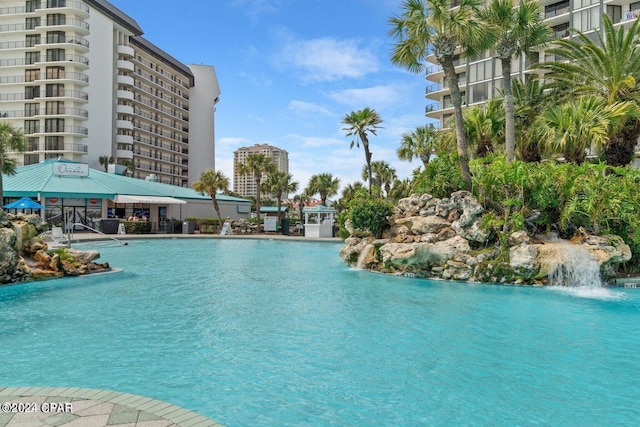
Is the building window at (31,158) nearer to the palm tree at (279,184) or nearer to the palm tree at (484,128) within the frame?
the palm tree at (279,184)

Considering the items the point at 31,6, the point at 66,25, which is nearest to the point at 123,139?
the point at 66,25

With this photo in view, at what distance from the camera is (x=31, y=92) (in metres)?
61.0

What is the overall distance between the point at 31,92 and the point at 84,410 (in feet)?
230

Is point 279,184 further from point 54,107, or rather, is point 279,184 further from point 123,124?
point 54,107

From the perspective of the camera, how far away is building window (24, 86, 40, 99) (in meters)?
60.9

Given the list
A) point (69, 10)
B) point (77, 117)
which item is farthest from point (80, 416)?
point (69, 10)

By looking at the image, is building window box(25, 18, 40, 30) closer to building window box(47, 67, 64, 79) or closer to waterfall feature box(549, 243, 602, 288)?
building window box(47, 67, 64, 79)

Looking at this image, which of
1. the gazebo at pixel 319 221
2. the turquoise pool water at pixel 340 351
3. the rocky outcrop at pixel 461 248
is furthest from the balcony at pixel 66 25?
the rocky outcrop at pixel 461 248

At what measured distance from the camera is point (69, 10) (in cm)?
5869

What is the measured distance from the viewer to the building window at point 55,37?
195ft

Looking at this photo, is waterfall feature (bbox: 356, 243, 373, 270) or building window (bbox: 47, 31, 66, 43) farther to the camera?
building window (bbox: 47, 31, 66, 43)

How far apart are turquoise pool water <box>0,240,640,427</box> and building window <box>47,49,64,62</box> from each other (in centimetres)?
5705

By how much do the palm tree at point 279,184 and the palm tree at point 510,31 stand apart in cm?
2981

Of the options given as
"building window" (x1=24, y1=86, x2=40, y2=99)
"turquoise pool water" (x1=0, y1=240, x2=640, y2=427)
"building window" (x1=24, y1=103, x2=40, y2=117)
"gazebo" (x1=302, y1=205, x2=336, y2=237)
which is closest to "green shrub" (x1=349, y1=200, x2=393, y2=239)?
"turquoise pool water" (x1=0, y1=240, x2=640, y2=427)
